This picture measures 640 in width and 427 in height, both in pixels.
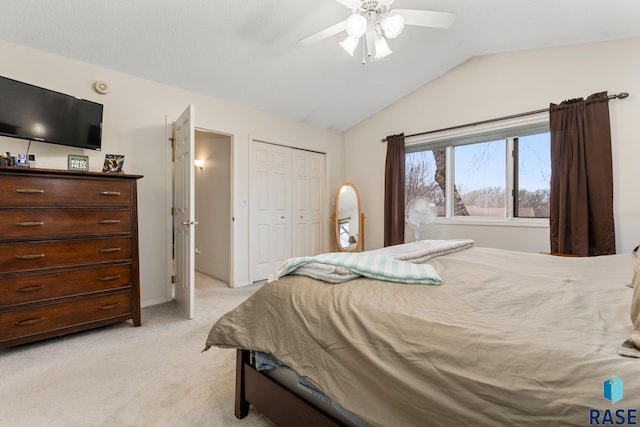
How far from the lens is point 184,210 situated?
2826mm

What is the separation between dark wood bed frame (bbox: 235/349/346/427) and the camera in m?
1.08

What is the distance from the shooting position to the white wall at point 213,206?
12.8 feet

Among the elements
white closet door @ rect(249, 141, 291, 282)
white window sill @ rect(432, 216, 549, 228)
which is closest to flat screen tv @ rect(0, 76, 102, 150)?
white closet door @ rect(249, 141, 291, 282)

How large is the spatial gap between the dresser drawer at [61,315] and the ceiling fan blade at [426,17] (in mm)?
2914

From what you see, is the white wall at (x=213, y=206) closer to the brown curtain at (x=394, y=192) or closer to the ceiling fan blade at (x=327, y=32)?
the ceiling fan blade at (x=327, y=32)

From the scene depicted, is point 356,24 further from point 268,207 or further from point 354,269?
point 268,207

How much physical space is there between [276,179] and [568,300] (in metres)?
3.41

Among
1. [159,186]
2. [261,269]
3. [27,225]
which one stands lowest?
[261,269]

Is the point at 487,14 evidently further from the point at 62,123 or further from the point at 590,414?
the point at 62,123

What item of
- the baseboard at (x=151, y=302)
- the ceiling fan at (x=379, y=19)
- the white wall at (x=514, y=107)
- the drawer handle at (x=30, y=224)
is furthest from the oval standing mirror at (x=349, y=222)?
the drawer handle at (x=30, y=224)

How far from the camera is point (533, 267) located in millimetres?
1678

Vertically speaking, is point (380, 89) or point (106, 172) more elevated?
point (380, 89)

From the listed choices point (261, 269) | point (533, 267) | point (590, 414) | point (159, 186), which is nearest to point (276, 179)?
point (261, 269)

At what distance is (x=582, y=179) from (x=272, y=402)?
10.7ft
